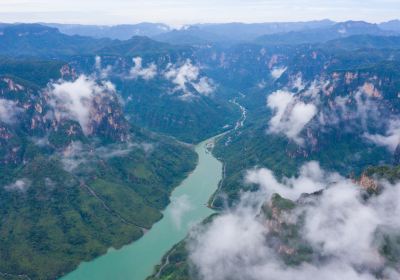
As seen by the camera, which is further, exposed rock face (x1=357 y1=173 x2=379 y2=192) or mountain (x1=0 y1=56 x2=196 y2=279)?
mountain (x1=0 y1=56 x2=196 y2=279)

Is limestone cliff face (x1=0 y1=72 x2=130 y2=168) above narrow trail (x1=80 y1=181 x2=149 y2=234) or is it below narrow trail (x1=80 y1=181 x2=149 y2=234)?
above

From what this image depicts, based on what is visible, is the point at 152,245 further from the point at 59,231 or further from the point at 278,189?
the point at 278,189

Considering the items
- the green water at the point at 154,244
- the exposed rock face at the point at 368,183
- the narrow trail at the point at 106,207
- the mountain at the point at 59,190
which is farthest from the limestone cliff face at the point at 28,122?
the exposed rock face at the point at 368,183

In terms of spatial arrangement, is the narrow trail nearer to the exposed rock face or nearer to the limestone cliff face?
the limestone cliff face

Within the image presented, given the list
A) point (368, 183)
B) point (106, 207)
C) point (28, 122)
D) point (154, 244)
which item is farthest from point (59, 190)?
point (368, 183)

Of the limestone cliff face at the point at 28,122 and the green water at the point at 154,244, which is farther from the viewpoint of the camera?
the limestone cliff face at the point at 28,122

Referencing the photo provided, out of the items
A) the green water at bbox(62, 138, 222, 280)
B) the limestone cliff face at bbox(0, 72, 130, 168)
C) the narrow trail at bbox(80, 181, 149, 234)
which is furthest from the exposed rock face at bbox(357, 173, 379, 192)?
the limestone cliff face at bbox(0, 72, 130, 168)

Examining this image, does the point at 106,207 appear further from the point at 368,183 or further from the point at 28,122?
the point at 368,183

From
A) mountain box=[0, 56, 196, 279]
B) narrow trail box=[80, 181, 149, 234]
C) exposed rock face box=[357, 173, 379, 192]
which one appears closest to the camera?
exposed rock face box=[357, 173, 379, 192]

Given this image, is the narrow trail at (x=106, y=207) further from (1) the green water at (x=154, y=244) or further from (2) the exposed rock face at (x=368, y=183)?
(2) the exposed rock face at (x=368, y=183)

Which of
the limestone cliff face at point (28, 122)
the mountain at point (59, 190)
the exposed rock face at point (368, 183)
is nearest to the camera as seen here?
the exposed rock face at point (368, 183)
